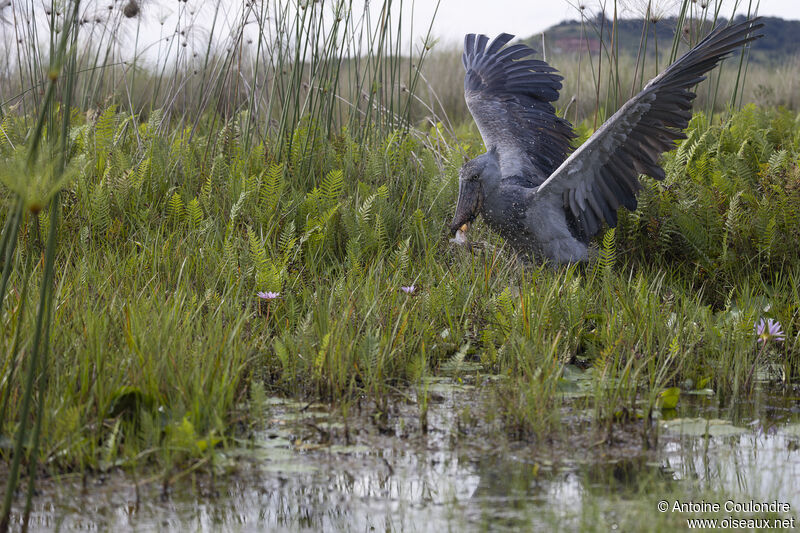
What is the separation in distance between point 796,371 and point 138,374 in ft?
7.46

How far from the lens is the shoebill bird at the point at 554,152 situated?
349 centimetres

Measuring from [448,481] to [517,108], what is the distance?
2976 millimetres

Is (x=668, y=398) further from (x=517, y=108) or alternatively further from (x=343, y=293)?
(x=517, y=108)

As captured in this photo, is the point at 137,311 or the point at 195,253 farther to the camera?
the point at 195,253

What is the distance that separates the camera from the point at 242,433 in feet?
7.97

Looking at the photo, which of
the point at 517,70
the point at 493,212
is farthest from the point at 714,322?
the point at 517,70

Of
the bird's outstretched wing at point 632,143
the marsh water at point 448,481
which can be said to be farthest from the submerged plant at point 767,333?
the bird's outstretched wing at point 632,143

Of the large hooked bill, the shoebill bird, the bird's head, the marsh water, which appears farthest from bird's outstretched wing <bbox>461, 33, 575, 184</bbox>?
the marsh water

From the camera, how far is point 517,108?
4.68 m

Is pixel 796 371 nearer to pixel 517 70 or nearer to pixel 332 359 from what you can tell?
pixel 332 359

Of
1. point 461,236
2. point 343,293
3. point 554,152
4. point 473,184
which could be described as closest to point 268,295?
point 343,293

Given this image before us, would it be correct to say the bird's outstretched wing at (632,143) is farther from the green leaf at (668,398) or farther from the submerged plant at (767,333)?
the green leaf at (668,398)

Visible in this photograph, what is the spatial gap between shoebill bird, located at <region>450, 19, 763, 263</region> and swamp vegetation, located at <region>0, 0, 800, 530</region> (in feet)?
0.69

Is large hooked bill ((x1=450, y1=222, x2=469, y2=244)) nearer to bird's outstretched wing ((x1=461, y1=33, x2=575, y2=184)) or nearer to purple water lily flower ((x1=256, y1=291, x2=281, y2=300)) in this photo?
bird's outstretched wing ((x1=461, y1=33, x2=575, y2=184))
